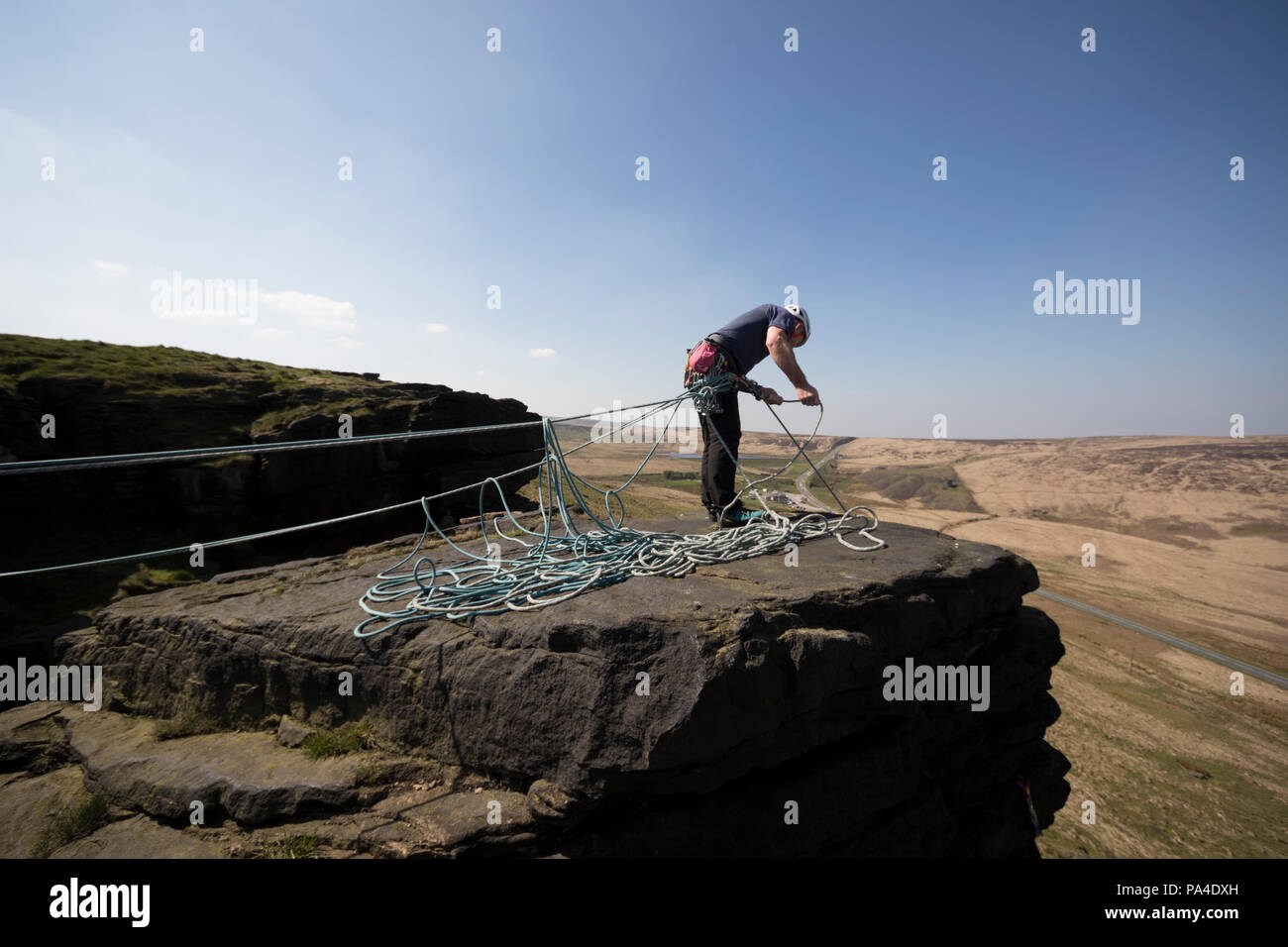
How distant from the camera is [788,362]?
4918mm

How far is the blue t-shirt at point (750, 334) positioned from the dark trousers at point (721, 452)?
0.38 meters

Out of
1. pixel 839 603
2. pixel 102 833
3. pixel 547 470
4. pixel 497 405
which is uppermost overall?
pixel 497 405

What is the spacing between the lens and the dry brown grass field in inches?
485

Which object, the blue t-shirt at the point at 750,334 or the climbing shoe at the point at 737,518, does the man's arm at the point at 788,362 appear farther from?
the climbing shoe at the point at 737,518

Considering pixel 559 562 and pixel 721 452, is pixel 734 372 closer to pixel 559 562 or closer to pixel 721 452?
pixel 721 452

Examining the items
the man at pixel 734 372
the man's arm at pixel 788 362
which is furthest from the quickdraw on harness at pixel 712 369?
the man's arm at pixel 788 362

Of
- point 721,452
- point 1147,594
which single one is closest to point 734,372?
point 721,452

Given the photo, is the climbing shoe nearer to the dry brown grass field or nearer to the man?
the man

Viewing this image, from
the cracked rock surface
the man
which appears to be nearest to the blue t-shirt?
the man

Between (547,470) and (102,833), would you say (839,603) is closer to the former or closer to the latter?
(547,470)

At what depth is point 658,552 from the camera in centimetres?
403

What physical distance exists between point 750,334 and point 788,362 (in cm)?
58
